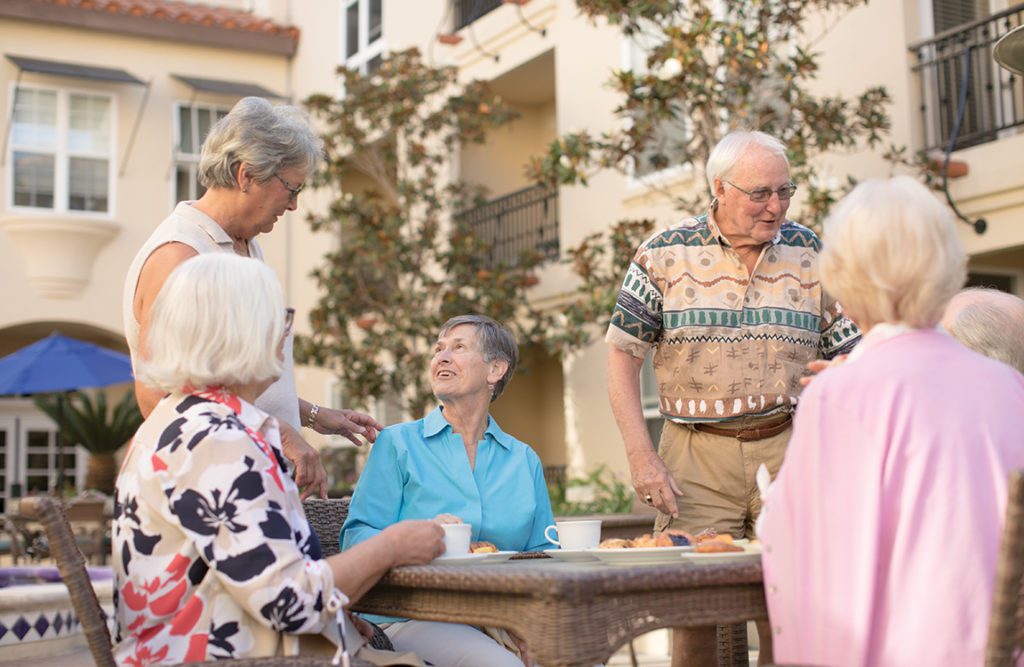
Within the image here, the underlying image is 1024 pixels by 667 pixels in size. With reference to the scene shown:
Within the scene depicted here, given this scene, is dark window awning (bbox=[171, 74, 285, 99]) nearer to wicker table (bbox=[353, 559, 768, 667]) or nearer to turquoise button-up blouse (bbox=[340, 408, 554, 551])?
turquoise button-up blouse (bbox=[340, 408, 554, 551])

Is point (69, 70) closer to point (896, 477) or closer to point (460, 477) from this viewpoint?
point (460, 477)

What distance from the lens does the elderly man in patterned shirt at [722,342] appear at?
12.6ft

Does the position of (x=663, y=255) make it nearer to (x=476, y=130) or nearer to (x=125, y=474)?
(x=125, y=474)

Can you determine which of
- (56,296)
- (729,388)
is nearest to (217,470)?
(729,388)

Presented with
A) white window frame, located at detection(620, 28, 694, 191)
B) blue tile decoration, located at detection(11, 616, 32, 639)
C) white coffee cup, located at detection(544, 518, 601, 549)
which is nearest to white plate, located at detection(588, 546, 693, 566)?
white coffee cup, located at detection(544, 518, 601, 549)

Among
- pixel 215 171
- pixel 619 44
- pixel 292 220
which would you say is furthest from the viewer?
pixel 292 220

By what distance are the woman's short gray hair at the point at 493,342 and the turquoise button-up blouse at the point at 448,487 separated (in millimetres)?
253

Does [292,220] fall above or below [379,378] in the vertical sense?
above

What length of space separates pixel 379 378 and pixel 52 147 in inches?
320

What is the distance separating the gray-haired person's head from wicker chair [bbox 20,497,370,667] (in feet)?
5.36

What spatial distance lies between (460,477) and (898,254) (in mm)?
1675

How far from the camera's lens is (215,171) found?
3.63 meters

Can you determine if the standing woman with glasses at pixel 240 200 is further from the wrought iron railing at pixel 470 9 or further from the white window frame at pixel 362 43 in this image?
the white window frame at pixel 362 43

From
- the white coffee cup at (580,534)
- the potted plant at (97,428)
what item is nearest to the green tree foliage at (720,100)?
the white coffee cup at (580,534)
